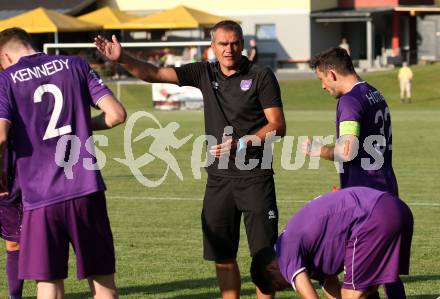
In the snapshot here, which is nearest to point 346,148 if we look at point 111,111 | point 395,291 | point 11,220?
point 395,291

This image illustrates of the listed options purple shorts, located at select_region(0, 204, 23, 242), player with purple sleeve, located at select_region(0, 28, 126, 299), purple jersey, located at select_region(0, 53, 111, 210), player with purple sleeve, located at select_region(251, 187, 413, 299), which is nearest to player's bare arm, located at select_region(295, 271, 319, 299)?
player with purple sleeve, located at select_region(251, 187, 413, 299)

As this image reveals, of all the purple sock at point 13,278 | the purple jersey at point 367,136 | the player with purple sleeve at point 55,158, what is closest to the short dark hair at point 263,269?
the player with purple sleeve at point 55,158

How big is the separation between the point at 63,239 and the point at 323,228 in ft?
5.14

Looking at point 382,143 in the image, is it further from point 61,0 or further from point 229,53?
point 61,0

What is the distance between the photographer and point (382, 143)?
7.68 metres

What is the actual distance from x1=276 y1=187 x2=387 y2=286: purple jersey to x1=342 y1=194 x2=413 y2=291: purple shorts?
5 cm

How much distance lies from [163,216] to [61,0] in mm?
49260

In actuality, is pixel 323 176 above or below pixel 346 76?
below

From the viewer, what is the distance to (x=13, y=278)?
8508 mm

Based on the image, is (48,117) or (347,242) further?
(48,117)

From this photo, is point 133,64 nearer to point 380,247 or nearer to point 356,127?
point 356,127

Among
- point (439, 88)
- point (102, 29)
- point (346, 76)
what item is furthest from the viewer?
point (102, 29)

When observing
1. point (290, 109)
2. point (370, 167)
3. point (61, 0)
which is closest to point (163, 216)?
point (370, 167)

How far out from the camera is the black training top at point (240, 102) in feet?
26.1
